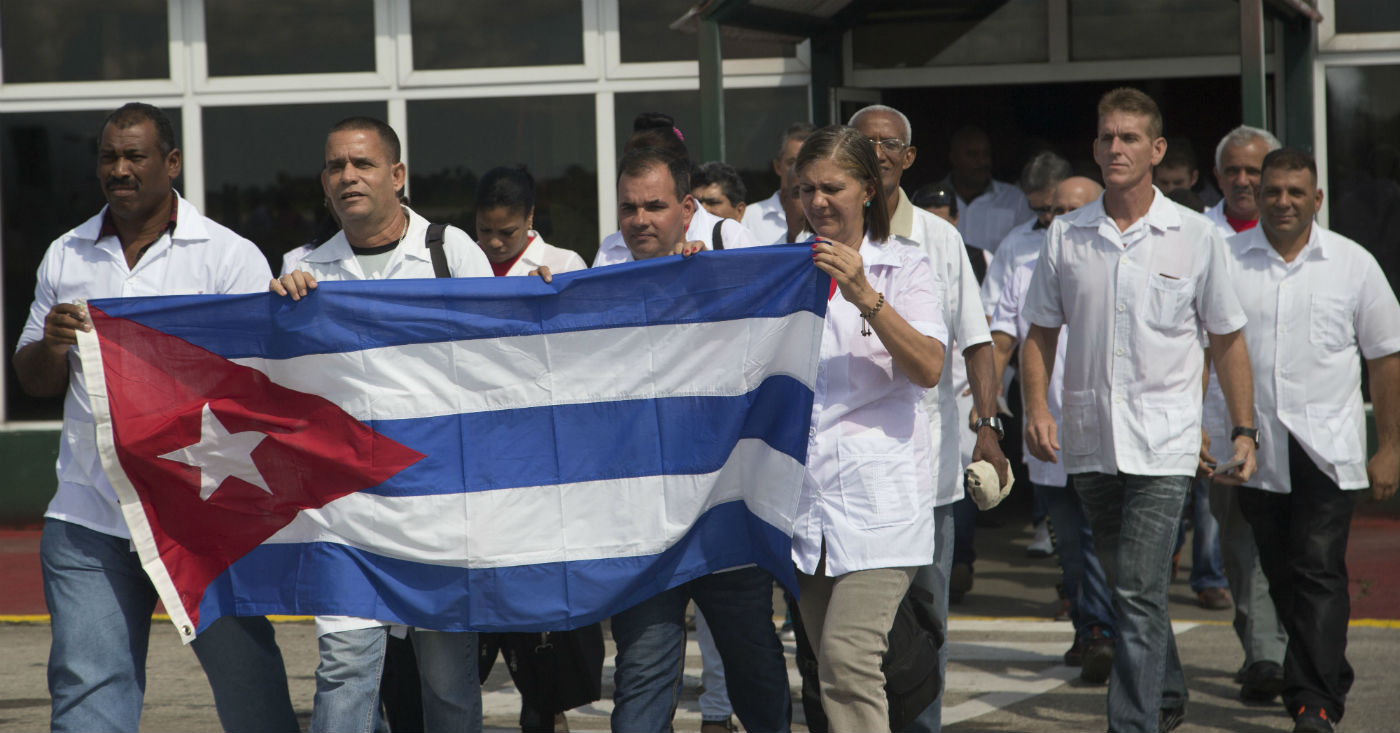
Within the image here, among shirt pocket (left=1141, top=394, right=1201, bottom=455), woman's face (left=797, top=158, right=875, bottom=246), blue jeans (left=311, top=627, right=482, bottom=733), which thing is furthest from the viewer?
shirt pocket (left=1141, top=394, right=1201, bottom=455)

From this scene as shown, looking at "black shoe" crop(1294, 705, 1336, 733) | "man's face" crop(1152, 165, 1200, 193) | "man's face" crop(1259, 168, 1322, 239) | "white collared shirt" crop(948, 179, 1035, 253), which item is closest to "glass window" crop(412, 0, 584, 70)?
"white collared shirt" crop(948, 179, 1035, 253)

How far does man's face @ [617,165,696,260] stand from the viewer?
207 inches

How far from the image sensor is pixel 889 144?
18.5 feet

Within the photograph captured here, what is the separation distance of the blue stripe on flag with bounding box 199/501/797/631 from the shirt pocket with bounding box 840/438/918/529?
0.84 ft

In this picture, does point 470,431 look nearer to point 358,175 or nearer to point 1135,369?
point 358,175

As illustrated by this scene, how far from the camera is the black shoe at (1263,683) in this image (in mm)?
6453

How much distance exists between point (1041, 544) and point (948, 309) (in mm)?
5153

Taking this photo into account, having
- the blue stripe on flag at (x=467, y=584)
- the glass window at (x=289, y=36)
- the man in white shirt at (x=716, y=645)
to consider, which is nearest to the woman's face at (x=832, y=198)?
the man in white shirt at (x=716, y=645)

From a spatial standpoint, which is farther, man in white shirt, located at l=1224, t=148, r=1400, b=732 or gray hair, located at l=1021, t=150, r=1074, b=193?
gray hair, located at l=1021, t=150, r=1074, b=193

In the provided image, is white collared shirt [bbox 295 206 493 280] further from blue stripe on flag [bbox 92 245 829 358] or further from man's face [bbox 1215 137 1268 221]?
man's face [bbox 1215 137 1268 221]

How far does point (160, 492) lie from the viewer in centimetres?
477

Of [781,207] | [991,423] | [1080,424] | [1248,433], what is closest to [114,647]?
[991,423]

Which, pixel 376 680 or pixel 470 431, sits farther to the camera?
pixel 470 431

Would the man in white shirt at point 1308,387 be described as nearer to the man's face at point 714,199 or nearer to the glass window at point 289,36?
the man's face at point 714,199
